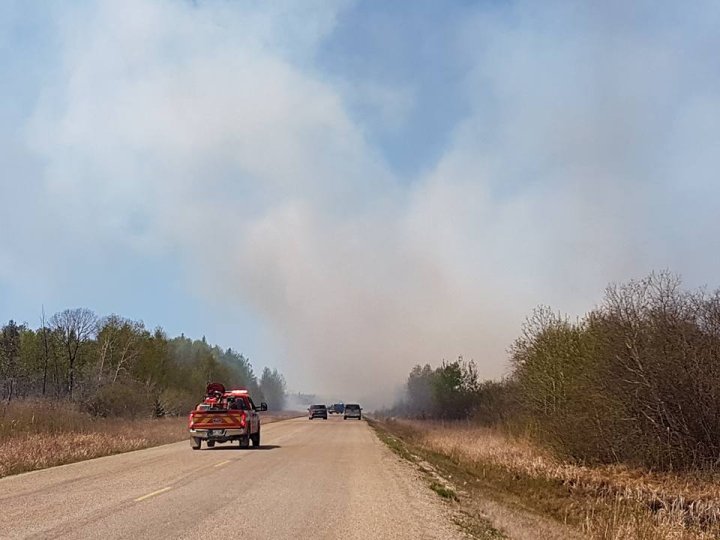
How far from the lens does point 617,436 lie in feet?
80.9

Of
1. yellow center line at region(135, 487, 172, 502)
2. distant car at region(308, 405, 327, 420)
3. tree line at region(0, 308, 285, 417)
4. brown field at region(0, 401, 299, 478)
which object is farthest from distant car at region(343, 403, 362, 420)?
yellow center line at region(135, 487, 172, 502)

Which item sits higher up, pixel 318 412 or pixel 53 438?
pixel 53 438

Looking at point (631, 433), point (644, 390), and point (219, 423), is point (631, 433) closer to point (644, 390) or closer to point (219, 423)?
point (644, 390)

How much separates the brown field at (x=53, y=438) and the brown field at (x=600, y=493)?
502 inches

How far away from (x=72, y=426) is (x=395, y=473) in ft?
66.4

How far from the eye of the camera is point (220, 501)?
13.1 m

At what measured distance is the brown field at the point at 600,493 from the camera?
49.3 ft

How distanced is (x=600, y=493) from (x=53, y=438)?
69.9ft

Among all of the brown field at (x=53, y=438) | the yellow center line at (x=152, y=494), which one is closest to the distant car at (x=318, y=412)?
the brown field at (x=53, y=438)

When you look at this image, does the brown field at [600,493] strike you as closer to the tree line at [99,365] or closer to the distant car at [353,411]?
the tree line at [99,365]

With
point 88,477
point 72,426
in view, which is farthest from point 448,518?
point 72,426

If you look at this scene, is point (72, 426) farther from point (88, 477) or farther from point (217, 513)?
point (217, 513)

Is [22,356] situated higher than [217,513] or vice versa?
[22,356]

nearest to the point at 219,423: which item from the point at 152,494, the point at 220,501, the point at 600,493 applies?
the point at 152,494
